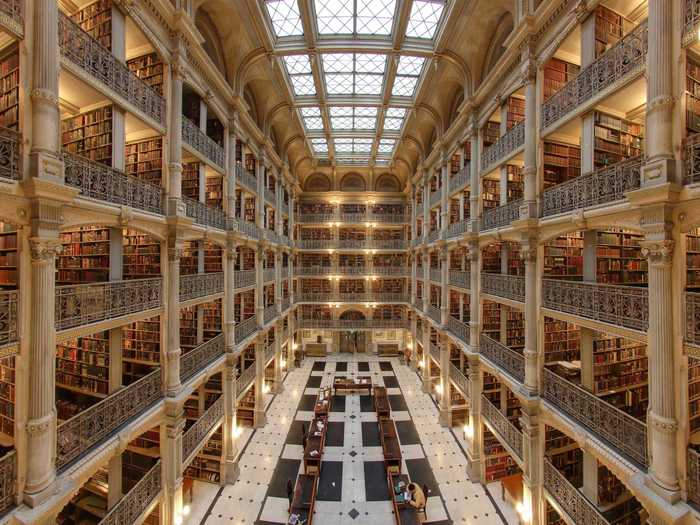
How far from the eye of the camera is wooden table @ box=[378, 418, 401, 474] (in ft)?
33.0

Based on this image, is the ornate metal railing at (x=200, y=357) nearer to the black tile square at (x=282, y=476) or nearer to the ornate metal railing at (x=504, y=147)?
the black tile square at (x=282, y=476)

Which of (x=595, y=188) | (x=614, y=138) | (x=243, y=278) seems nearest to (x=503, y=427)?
(x=595, y=188)

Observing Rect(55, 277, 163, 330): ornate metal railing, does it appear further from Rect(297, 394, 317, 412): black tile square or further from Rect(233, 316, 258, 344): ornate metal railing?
Rect(297, 394, 317, 412): black tile square

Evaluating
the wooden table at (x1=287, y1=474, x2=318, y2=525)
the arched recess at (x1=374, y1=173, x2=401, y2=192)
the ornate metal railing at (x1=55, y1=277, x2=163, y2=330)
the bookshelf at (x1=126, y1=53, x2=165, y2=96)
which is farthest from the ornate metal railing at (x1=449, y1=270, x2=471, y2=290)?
the arched recess at (x1=374, y1=173, x2=401, y2=192)

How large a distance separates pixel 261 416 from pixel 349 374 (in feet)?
21.5

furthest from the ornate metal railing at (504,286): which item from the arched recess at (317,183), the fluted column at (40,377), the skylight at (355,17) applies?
the arched recess at (317,183)

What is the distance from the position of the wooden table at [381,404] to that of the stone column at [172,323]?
26.8ft

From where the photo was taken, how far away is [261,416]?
505 inches

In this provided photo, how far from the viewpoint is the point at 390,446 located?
35.3 ft

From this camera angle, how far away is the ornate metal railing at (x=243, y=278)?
11.0 metres

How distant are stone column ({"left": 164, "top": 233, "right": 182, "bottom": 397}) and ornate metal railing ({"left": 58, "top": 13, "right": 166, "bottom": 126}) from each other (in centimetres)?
260

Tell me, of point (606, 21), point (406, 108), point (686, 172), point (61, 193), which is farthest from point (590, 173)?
point (406, 108)

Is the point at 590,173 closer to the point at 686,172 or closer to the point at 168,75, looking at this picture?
the point at 686,172

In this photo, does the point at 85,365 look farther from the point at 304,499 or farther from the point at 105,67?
the point at 304,499
